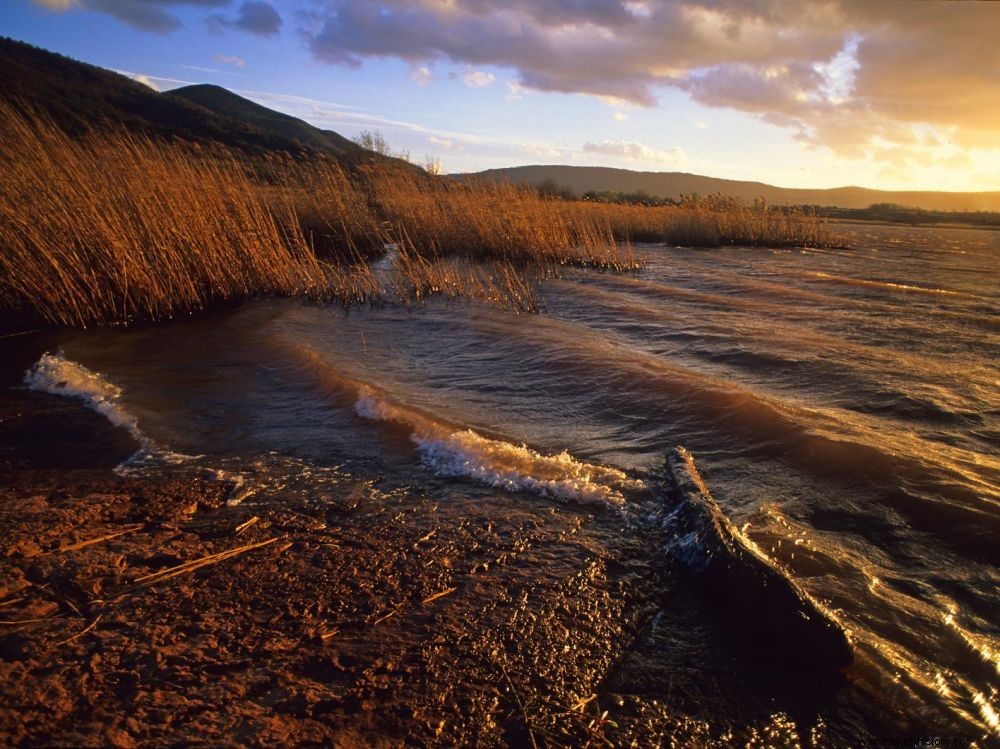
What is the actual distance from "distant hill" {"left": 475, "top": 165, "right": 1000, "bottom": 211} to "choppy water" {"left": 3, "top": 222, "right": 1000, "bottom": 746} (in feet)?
308

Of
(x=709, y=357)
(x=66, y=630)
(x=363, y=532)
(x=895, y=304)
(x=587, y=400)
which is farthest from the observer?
(x=895, y=304)

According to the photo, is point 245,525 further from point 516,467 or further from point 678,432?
point 678,432

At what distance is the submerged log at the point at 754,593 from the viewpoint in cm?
213

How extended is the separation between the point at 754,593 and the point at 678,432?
7.46ft

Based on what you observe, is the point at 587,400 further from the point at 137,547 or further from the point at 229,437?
the point at 137,547

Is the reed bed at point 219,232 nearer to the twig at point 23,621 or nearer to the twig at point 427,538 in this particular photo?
the twig at point 23,621

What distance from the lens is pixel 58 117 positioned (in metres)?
Result: 35.7

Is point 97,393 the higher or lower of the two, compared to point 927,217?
lower

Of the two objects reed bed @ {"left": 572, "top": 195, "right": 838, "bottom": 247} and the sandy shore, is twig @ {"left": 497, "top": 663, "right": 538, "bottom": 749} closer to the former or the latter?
the sandy shore

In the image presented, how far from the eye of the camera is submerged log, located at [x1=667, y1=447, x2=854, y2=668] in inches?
84.0

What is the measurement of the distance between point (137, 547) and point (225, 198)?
8.01 metres

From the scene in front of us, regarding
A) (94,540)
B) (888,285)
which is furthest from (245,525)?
(888,285)

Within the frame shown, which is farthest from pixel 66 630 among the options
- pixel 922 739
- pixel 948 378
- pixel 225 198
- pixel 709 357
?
pixel 225 198

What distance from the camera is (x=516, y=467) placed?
371cm
